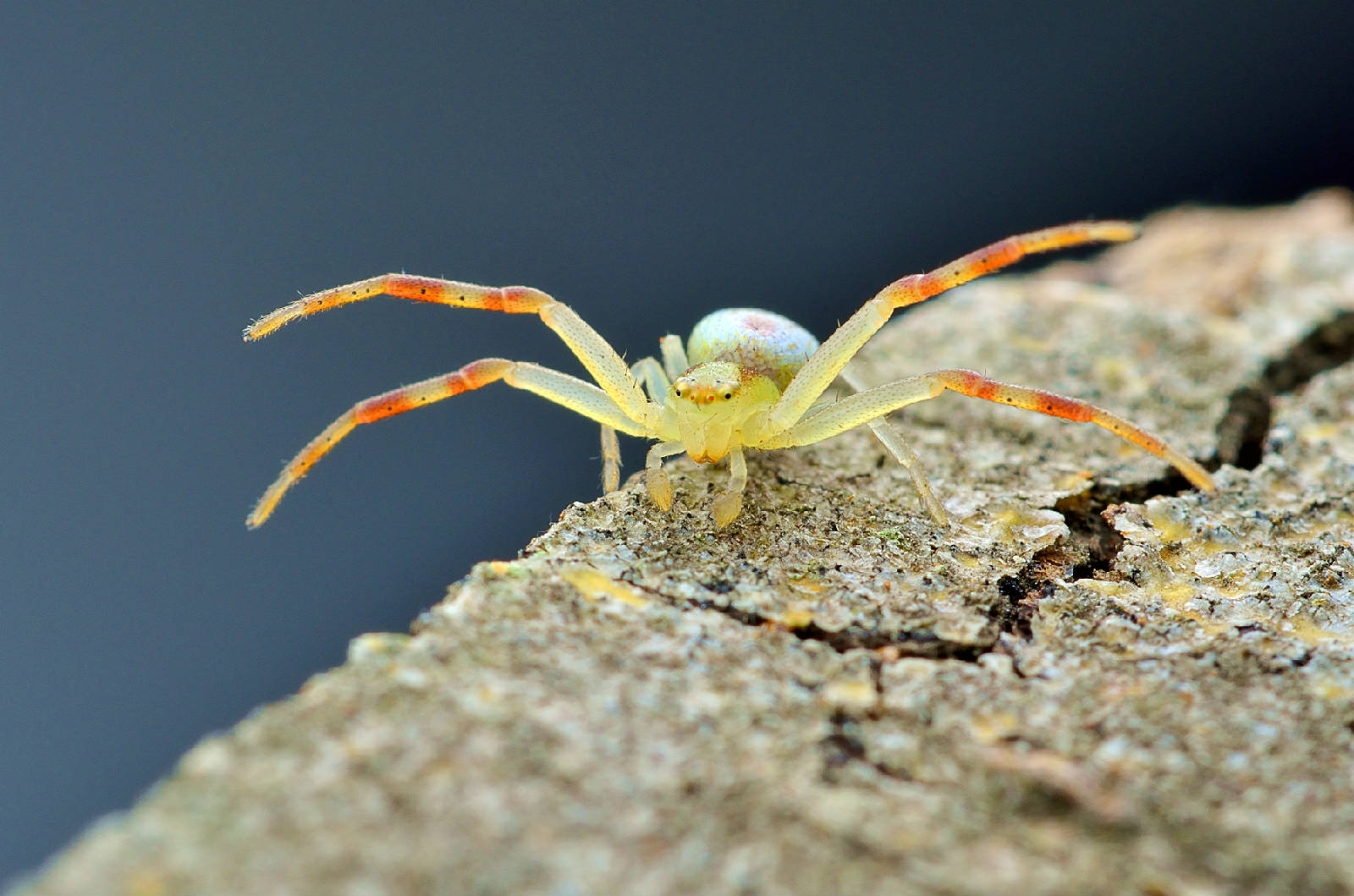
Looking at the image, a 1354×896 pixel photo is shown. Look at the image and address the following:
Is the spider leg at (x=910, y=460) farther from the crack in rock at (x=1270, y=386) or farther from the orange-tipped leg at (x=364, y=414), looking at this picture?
the orange-tipped leg at (x=364, y=414)

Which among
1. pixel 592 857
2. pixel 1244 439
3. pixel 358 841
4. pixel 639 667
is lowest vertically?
pixel 358 841

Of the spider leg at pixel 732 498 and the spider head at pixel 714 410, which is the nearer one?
the spider leg at pixel 732 498

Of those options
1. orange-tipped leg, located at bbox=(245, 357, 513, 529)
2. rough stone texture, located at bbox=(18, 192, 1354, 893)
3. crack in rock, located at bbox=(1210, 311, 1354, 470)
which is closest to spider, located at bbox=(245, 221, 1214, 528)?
orange-tipped leg, located at bbox=(245, 357, 513, 529)

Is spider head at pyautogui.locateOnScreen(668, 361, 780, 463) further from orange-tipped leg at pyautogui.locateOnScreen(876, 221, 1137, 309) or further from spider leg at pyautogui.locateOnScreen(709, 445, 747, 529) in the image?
orange-tipped leg at pyautogui.locateOnScreen(876, 221, 1137, 309)

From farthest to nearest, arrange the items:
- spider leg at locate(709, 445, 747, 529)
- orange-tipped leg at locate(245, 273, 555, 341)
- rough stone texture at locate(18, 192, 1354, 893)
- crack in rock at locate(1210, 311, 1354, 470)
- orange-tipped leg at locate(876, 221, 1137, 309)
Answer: crack in rock at locate(1210, 311, 1354, 470), orange-tipped leg at locate(245, 273, 555, 341), orange-tipped leg at locate(876, 221, 1137, 309), spider leg at locate(709, 445, 747, 529), rough stone texture at locate(18, 192, 1354, 893)

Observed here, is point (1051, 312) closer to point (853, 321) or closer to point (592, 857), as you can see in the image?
point (853, 321)

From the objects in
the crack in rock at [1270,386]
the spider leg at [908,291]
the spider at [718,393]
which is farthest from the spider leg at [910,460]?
the crack in rock at [1270,386]

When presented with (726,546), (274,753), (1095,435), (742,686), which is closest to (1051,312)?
(1095,435)
